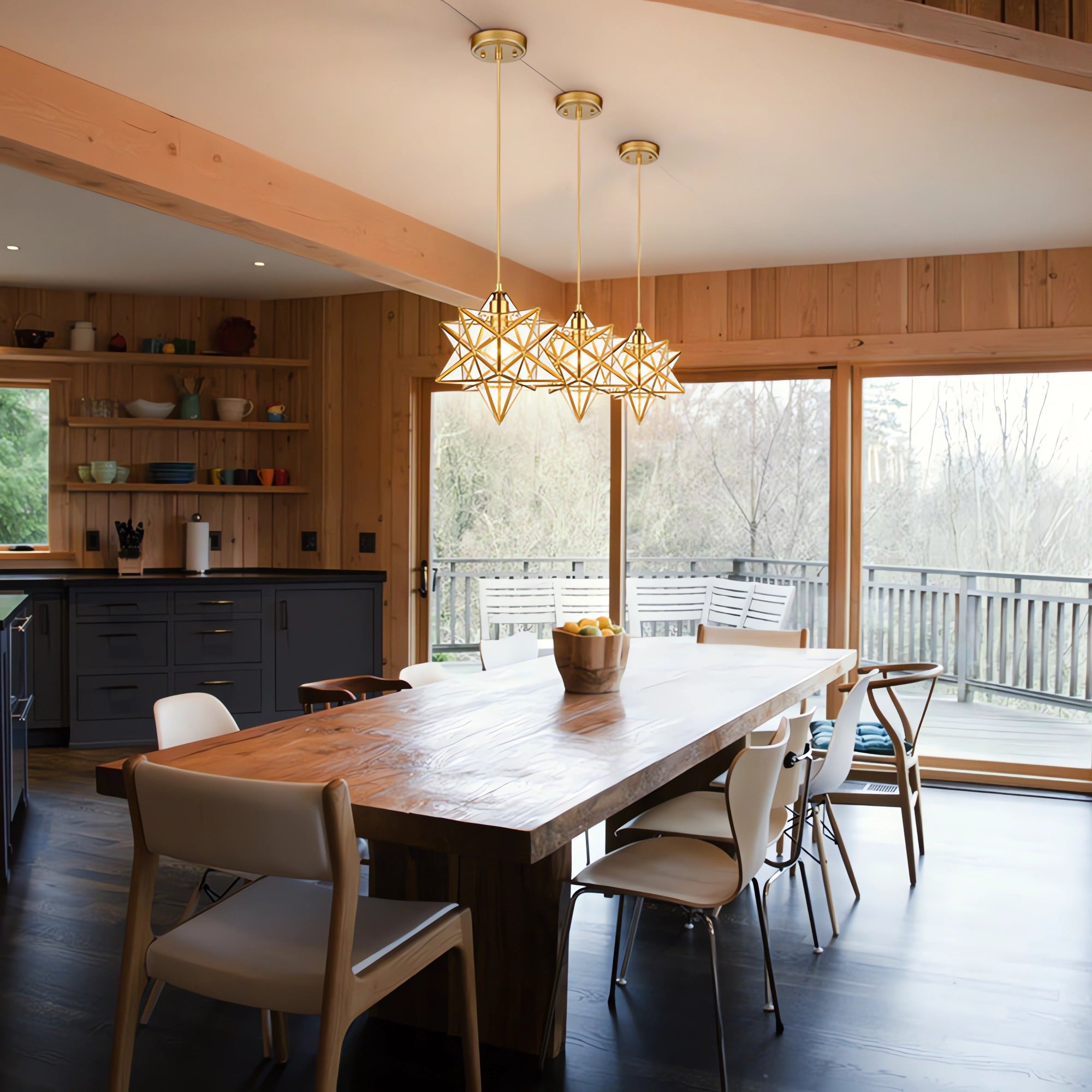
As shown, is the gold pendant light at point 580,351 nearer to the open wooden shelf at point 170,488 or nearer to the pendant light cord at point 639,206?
the pendant light cord at point 639,206

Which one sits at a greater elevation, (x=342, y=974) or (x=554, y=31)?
(x=554, y=31)

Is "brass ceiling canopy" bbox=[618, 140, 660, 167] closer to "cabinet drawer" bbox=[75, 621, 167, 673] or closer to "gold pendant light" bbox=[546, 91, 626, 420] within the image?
"gold pendant light" bbox=[546, 91, 626, 420]

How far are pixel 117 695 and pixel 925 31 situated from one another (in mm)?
5095

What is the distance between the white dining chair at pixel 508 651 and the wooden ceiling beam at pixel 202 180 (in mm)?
1610

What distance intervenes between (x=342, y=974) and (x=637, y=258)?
415cm

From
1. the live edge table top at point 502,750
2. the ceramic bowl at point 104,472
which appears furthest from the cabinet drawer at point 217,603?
the live edge table top at point 502,750

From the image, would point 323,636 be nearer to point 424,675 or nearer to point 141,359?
point 141,359

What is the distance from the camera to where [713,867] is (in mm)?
2383

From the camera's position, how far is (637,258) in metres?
5.11

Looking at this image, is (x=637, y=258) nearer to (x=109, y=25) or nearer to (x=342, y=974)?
(x=109, y=25)

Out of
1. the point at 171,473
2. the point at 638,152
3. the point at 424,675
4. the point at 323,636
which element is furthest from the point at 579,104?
the point at 171,473

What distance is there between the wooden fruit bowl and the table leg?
724 mm

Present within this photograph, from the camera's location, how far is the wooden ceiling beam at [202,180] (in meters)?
2.82

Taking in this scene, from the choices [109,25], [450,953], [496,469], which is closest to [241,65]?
[109,25]
